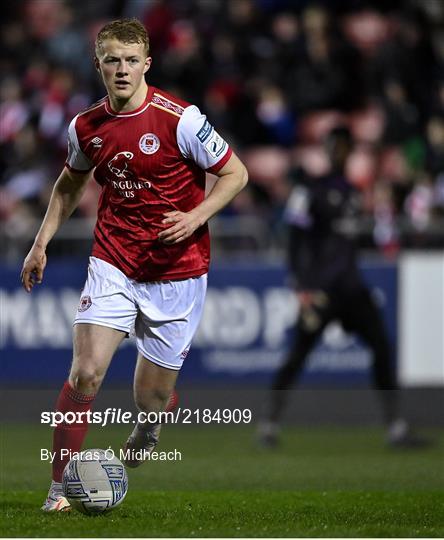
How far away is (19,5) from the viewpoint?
21016 millimetres

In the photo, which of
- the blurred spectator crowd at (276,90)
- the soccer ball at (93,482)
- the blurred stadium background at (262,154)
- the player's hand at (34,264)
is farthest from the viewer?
the blurred spectator crowd at (276,90)

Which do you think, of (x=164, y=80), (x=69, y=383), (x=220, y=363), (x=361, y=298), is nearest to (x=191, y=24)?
(x=164, y=80)

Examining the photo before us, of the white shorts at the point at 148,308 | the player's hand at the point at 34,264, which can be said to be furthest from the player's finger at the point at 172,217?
the player's hand at the point at 34,264

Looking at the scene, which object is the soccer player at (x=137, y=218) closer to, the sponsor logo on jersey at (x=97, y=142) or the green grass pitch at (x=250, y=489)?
the sponsor logo on jersey at (x=97, y=142)

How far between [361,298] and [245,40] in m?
7.25

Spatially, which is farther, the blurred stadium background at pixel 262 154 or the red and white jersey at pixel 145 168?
the blurred stadium background at pixel 262 154

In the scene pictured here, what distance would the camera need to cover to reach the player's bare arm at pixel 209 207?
688 centimetres

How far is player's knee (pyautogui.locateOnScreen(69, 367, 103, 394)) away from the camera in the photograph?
688cm

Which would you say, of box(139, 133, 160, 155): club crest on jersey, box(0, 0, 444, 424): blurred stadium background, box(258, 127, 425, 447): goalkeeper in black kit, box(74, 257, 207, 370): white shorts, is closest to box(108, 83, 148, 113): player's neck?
box(139, 133, 160, 155): club crest on jersey

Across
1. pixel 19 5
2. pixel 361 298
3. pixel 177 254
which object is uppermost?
pixel 19 5

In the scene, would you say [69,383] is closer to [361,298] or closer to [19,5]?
[361,298]

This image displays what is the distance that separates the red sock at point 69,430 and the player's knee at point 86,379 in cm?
3

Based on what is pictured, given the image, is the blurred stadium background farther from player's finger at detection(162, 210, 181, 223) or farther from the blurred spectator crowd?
player's finger at detection(162, 210, 181, 223)

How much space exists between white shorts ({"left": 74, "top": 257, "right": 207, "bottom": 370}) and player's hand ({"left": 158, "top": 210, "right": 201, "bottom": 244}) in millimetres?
437
